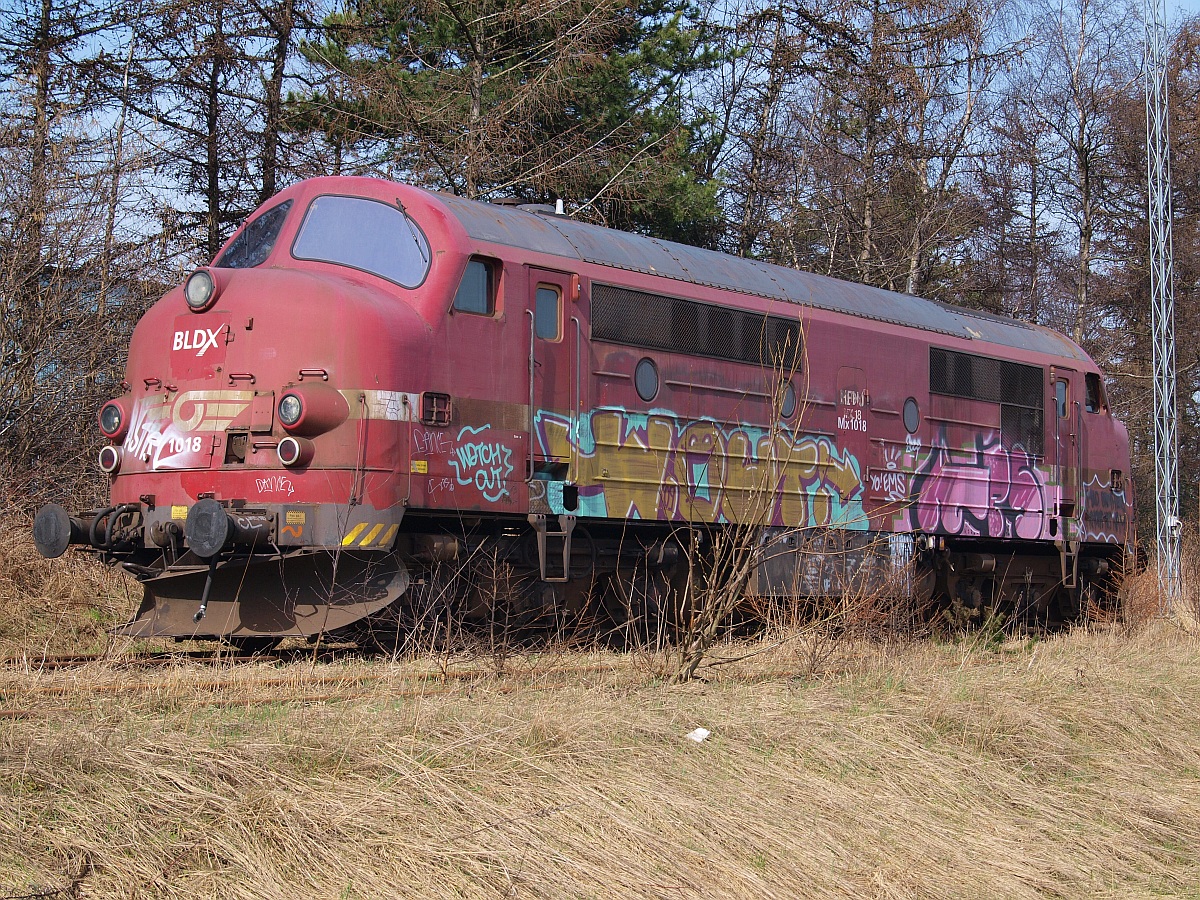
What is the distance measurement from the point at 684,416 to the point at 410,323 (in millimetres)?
2949

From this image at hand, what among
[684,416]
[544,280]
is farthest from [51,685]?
[684,416]

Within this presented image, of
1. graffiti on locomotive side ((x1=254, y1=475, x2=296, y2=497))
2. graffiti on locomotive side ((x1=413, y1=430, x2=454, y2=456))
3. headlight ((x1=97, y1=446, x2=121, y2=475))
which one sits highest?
graffiti on locomotive side ((x1=413, y1=430, x2=454, y2=456))

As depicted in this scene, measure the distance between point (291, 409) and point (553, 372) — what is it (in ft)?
7.42

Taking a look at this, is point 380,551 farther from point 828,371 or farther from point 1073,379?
point 1073,379

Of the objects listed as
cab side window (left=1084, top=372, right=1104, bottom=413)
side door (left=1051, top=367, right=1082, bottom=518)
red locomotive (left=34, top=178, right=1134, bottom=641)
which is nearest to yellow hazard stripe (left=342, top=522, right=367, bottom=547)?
red locomotive (left=34, top=178, right=1134, bottom=641)

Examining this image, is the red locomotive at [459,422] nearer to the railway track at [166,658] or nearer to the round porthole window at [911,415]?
the railway track at [166,658]

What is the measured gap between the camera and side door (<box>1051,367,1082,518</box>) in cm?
1545

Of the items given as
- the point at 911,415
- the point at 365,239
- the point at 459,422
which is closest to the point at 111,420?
the point at 365,239

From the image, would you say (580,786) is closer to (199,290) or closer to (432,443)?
(432,443)

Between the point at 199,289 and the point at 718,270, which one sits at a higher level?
the point at 718,270

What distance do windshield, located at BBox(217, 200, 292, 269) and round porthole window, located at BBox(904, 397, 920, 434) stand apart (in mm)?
6897

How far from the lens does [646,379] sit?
10.9m

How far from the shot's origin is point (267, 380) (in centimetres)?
912

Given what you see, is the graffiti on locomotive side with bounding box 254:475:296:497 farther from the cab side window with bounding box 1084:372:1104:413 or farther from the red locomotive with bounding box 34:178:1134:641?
the cab side window with bounding box 1084:372:1104:413
